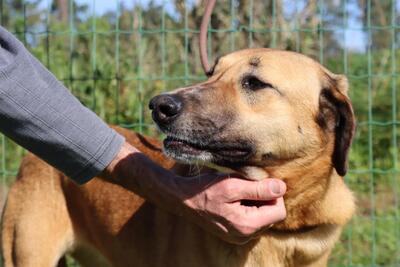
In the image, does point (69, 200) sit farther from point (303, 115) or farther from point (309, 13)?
point (309, 13)

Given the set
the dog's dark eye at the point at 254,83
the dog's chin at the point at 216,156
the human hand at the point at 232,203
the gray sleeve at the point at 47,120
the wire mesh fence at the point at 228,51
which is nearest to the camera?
the gray sleeve at the point at 47,120

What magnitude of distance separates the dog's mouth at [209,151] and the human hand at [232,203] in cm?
8

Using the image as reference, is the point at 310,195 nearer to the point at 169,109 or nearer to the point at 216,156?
the point at 216,156

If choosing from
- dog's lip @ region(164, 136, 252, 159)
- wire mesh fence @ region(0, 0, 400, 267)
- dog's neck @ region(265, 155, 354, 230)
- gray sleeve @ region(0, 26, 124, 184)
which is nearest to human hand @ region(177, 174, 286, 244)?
dog's lip @ region(164, 136, 252, 159)

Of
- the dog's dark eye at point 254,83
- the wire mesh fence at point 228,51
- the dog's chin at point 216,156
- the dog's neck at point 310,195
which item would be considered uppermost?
the dog's dark eye at point 254,83

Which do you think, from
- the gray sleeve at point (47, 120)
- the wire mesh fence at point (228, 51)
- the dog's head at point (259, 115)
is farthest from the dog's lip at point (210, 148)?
the wire mesh fence at point (228, 51)

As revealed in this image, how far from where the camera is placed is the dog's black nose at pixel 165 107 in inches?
115

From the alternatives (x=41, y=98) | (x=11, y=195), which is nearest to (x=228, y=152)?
(x=41, y=98)

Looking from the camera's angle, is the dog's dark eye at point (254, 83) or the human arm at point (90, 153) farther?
the dog's dark eye at point (254, 83)

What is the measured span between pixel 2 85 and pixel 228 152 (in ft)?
3.05

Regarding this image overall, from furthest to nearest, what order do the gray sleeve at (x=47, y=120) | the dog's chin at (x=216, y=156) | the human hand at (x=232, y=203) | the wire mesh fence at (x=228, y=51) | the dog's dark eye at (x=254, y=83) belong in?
1. the wire mesh fence at (x=228, y=51)
2. the dog's dark eye at (x=254, y=83)
3. the dog's chin at (x=216, y=156)
4. the human hand at (x=232, y=203)
5. the gray sleeve at (x=47, y=120)

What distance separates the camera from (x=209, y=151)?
9.97 feet

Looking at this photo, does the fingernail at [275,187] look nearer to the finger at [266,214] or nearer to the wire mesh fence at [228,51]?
the finger at [266,214]

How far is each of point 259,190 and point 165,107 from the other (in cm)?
47
